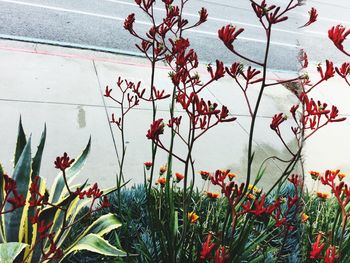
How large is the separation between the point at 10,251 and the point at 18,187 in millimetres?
558

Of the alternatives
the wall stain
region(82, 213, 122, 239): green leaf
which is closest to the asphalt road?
the wall stain

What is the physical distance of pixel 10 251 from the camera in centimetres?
138

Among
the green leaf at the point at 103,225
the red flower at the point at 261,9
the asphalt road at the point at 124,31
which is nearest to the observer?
the red flower at the point at 261,9

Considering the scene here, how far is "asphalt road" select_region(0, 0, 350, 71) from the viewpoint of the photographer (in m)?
6.55

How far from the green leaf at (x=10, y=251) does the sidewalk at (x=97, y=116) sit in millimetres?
1709

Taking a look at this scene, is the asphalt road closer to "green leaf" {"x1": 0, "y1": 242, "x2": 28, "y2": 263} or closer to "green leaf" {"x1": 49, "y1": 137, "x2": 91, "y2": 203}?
"green leaf" {"x1": 49, "y1": 137, "x2": 91, "y2": 203}

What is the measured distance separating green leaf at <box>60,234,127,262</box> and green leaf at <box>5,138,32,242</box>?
0.27 metres

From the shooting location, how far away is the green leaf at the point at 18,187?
1.84 meters

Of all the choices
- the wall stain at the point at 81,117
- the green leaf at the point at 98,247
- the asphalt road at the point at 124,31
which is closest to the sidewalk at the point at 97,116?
the wall stain at the point at 81,117

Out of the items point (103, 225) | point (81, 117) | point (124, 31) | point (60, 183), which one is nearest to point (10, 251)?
point (103, 225)

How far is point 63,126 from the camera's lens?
3818 mm

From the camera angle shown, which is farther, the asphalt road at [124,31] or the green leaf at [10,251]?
the asphalt road at [124,31]

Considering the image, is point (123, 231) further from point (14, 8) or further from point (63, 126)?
point (14, 8)

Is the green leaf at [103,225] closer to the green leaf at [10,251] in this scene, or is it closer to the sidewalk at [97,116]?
the green leaf at [10,251]
